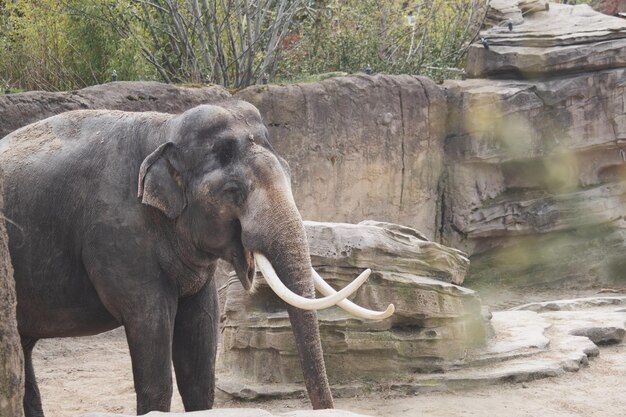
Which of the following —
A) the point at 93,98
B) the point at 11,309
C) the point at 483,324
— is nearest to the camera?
the point at 11,309

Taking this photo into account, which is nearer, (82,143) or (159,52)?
(82,143)

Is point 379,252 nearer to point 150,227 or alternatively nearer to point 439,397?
point 439,397

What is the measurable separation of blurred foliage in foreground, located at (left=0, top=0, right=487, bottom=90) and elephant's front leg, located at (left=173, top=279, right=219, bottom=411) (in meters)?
5.05

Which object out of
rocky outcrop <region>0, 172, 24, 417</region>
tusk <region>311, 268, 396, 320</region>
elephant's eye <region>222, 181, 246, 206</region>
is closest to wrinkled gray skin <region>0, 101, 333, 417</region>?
elephant's eye <region>222, 181, 246, 206</region>

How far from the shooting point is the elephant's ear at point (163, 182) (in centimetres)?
607

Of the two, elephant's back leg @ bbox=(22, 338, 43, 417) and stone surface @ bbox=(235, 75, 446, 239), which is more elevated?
stone surface @ bbox=(235, 75, 446, 239)

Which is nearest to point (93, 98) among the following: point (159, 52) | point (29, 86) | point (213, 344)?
point (29, 86)

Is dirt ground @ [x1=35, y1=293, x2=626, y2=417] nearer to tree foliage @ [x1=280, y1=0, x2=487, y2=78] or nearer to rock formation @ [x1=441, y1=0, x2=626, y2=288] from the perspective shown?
rock formation @ [x1=441, y1=0, x2=626, y2=288]

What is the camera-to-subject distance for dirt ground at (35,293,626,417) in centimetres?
763

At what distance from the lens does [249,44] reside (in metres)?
12.7

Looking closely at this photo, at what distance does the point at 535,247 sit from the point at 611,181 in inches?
45.6

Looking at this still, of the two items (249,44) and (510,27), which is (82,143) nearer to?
(249,44)

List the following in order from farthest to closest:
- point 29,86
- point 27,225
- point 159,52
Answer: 1. point 159,52
2. point 29,86
3. point 27,225

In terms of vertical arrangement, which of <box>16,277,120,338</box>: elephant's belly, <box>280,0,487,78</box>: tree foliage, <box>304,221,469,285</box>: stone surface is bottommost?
<box>304,221,469,285</box>: stone surface
